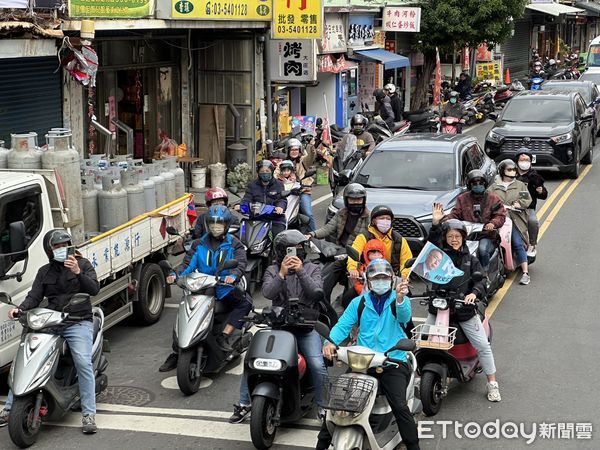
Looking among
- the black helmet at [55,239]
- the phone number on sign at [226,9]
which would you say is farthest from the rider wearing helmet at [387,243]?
the phone number on sign at [226,9]

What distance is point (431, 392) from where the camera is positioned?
870cm

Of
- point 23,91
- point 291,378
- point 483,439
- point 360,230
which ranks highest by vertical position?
point 23,91

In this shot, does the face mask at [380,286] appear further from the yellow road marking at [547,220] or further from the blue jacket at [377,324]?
the yellow road marking at [547,220]

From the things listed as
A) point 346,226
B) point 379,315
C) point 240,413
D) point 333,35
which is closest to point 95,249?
point 240,413

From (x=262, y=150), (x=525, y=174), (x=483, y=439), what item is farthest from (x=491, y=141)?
(x=483, y=439)

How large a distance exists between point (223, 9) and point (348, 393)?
12.8 m

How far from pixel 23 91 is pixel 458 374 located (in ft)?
30.5

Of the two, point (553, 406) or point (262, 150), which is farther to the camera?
point (262, 150)

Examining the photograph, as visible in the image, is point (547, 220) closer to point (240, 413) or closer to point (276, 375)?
point (240, 413)

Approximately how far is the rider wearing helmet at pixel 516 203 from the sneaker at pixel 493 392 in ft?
14.9

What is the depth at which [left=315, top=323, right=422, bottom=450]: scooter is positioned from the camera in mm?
7016

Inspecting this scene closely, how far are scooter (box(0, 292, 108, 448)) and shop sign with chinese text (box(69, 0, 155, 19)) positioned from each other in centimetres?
699

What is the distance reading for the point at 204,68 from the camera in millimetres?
21750

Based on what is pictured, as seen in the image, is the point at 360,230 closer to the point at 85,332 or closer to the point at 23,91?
the point at 85,332
